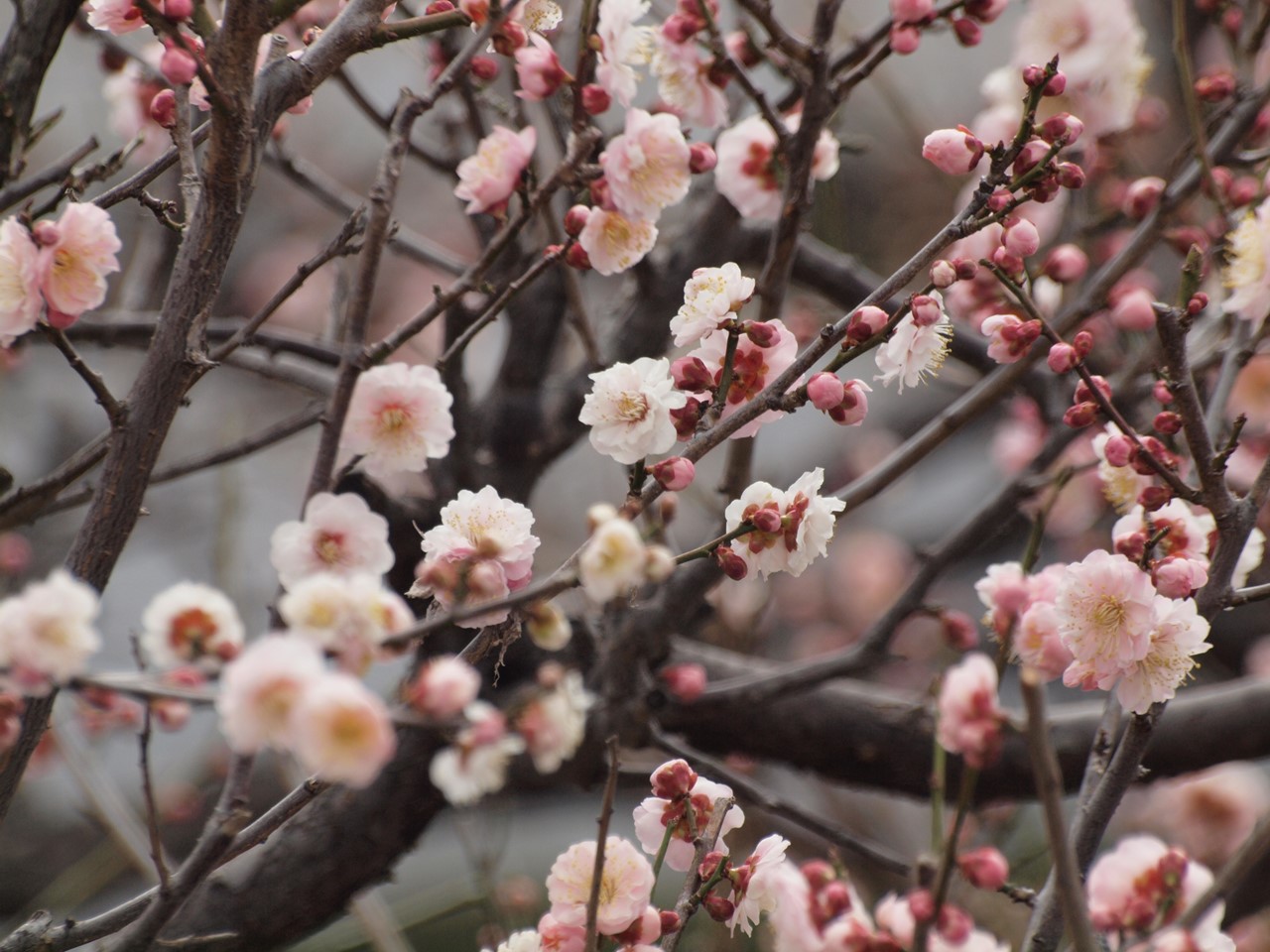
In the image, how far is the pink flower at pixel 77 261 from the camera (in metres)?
0.93

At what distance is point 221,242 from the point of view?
3.05ft

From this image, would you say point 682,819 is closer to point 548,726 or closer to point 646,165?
point 548,726

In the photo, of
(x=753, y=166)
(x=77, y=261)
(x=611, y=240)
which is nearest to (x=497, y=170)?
(x=611, y=240)

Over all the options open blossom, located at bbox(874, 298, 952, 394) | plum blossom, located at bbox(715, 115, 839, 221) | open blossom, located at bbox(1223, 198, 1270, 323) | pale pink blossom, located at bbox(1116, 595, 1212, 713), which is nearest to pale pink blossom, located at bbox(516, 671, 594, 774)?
open blossom, located at bbox(874, 298, 952, 394)

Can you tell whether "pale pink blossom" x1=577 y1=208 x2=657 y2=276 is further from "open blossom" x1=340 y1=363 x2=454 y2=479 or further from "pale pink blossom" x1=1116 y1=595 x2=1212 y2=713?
"pale pink blossom" x1=1116 y1=595 x2=1212 y2=713

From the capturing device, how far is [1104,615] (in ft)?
3.24

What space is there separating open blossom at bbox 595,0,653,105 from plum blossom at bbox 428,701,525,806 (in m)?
0.66

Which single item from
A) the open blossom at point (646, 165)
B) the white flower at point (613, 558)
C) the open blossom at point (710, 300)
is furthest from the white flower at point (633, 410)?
the white flower at point (613, 558)

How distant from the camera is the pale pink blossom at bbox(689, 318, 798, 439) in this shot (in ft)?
3.34

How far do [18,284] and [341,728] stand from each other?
22.0 inches

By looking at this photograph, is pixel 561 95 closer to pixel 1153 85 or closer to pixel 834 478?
pixel 834 478

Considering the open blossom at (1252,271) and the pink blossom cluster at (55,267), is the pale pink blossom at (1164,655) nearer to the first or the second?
the open blossom at (1252,271)

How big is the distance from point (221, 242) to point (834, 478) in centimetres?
308

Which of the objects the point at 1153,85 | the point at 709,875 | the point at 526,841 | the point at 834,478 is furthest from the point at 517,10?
the point at 1153,85
